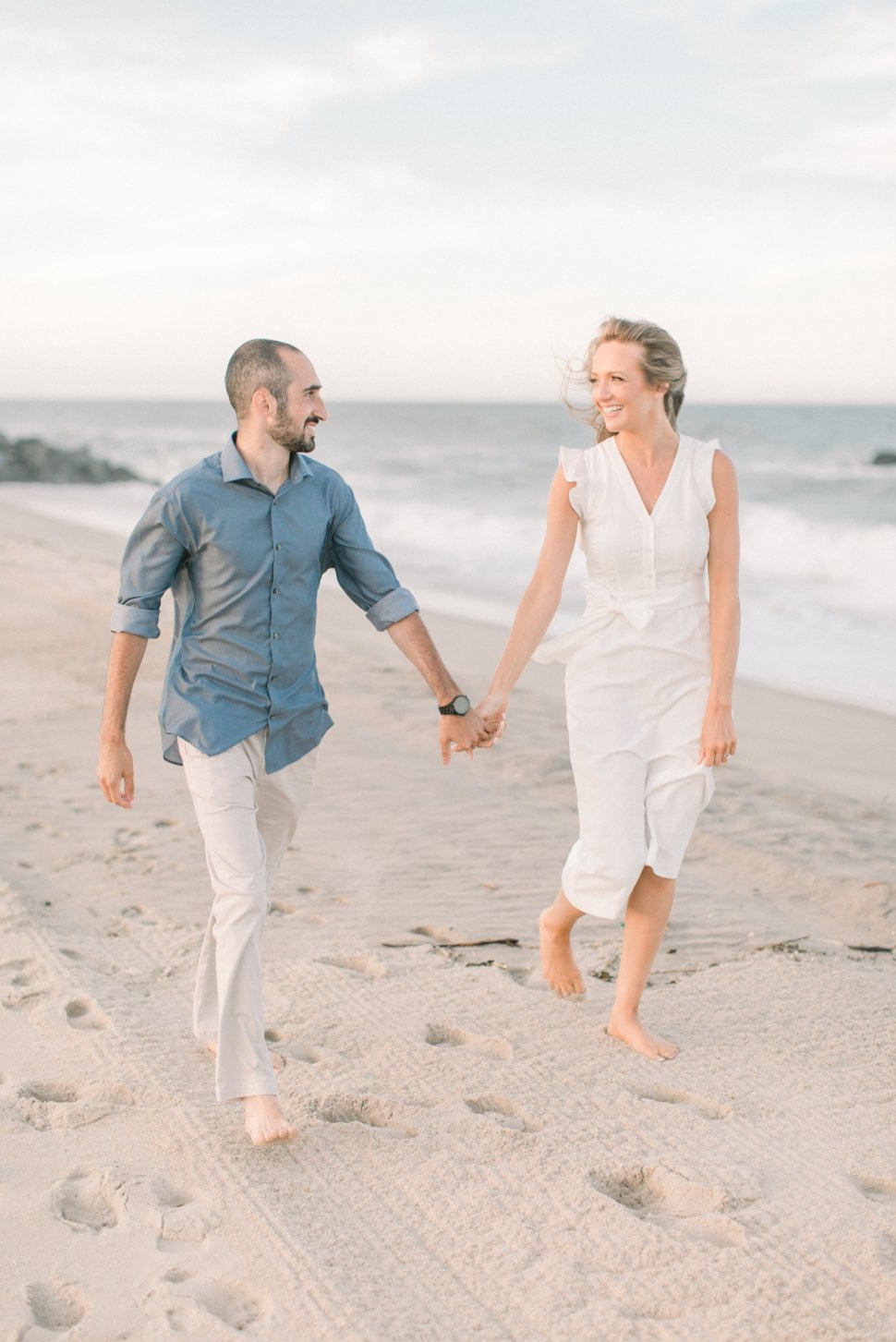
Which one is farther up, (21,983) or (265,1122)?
(265,1122)

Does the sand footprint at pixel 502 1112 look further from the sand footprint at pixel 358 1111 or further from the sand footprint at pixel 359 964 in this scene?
the sand footprint at pixel 359 964

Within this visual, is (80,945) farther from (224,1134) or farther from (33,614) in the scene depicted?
(33,614)

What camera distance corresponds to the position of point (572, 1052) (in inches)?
155

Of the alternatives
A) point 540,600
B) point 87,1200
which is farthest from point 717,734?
point 87,1200

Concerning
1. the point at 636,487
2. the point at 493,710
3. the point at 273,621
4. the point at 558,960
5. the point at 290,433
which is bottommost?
the point at 558,960

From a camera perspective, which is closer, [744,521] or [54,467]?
[744,521]

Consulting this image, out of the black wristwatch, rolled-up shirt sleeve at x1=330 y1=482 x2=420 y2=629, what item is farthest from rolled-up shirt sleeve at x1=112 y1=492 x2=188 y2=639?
the black wristwatch

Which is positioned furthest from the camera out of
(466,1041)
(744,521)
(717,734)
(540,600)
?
(744,521)

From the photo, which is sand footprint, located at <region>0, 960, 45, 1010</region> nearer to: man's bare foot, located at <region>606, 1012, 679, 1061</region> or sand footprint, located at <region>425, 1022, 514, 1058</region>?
sand footprint, located at <region>425, 1022, 514, 1058</region>

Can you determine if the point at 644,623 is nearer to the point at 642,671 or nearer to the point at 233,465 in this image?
the point at 642,671

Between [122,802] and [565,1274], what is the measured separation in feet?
5.44

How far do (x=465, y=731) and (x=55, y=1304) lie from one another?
75.2 inches

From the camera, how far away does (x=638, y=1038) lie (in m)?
3.95

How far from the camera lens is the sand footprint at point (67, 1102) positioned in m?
3.46
